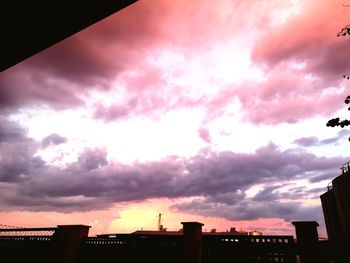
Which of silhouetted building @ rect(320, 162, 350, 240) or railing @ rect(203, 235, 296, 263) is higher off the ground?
silhouetted building @ rect(320, 162, 350, 240)

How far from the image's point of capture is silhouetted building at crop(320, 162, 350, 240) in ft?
73.0

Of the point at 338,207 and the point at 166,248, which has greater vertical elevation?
the point at 338,207

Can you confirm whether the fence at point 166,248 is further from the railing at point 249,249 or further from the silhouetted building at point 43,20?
the silhouetted building at point 43,20

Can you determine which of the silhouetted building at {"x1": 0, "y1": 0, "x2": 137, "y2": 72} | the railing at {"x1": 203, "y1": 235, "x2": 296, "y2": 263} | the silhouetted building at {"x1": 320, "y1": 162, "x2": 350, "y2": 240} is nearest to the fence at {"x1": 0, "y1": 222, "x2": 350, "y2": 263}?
the railing at {"x1": 203, "y1": 235, "x2": 296, "y2": 263}

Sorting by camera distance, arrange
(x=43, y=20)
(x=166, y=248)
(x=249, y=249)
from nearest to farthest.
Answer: (x=43, y=20) < (x=249, y=249) < (x=166, y=248)

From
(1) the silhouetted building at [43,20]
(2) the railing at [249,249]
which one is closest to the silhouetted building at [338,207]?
(2) the railing at [249,249]

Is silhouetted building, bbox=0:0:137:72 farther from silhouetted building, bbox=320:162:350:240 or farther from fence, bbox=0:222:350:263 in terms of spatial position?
silhouetted building, bbox=320:162:350:240

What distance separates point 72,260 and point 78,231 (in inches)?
37.2

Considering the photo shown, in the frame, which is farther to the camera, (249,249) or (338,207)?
(338,207)

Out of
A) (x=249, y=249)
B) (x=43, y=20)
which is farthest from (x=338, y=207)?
(x=43, y=20)

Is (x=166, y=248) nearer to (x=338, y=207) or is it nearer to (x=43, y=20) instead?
(x=43, y=20)

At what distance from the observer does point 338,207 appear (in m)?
23.9

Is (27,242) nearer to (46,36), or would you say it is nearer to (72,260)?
(72,260)

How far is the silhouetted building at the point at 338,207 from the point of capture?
2227cm
